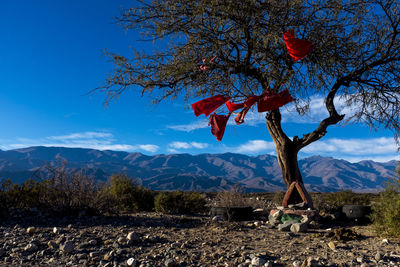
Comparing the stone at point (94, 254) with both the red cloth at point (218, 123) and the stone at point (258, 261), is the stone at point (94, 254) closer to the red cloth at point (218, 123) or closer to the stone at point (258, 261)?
the stone at point (258, 261)

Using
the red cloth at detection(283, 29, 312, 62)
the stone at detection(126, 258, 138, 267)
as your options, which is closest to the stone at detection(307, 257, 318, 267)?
the stone at detection(126, 258, 138, 267)

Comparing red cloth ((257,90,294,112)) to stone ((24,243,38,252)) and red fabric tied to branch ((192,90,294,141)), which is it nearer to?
red fabric tied to branch ((192,90,294,141))

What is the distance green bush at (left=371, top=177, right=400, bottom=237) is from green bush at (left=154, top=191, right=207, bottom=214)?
6.08m

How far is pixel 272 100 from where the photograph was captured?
9.38 m

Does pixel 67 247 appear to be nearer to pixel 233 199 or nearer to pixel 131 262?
pixel 131 262

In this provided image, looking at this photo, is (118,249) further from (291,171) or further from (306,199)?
(291,171)

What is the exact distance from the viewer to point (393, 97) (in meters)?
13.3

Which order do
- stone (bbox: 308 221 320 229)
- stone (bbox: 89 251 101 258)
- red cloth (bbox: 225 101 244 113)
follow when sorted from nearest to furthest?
stone (bbox: 89 251 101 258) < stone (bbox: 308 221 320 229) < red cloth (bbox: 225 101 244 113)

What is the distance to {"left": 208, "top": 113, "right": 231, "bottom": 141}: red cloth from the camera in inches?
377

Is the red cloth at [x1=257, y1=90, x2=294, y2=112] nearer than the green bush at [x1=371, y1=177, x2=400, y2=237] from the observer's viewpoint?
No

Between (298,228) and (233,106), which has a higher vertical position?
(233,106)

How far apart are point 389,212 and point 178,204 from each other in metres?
6.79

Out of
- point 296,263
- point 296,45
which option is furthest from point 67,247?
point 296,45

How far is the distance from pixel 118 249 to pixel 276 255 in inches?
102
